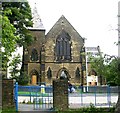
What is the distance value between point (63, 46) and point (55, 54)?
6.77 ft

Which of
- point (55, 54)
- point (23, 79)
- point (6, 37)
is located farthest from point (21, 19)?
point (55, 54)

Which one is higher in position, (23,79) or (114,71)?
(23,79)

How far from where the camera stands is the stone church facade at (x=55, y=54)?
59.0 m

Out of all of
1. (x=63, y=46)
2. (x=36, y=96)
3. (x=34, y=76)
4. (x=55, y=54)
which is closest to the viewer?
(x=36, y=96)

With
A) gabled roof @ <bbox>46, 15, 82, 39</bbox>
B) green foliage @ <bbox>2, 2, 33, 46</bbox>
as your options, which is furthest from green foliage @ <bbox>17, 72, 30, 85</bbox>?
gabled roof @ <bbox>46, 15, 82, 39</bbox>

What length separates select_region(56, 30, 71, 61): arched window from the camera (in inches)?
2379

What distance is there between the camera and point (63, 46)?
60594mm

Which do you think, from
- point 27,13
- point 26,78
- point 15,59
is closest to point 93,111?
point 15,59

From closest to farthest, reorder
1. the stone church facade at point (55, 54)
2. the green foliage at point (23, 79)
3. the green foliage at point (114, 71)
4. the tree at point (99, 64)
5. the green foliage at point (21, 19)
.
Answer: the green foliage at point (114, 71) < the tree at point (99, 64) < the green foliage at point (21, 19) < the green foliage at point (23, 79) < the stone church facade at point (55, 54)

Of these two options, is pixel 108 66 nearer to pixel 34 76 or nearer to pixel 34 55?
pixel 34 76

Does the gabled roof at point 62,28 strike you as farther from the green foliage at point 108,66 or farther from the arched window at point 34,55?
the green foliage at point 108,66

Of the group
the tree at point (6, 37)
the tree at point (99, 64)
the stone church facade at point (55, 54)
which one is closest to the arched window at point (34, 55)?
the stone church facade at point (55, 54)

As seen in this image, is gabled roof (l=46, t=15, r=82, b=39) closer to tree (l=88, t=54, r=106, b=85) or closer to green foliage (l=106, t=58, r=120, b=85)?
tree (l=88, t=54, r=106, b=85)

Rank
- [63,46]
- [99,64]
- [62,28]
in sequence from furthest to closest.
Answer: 1. [62,28]
2. [63,46]
3. [99,64]
